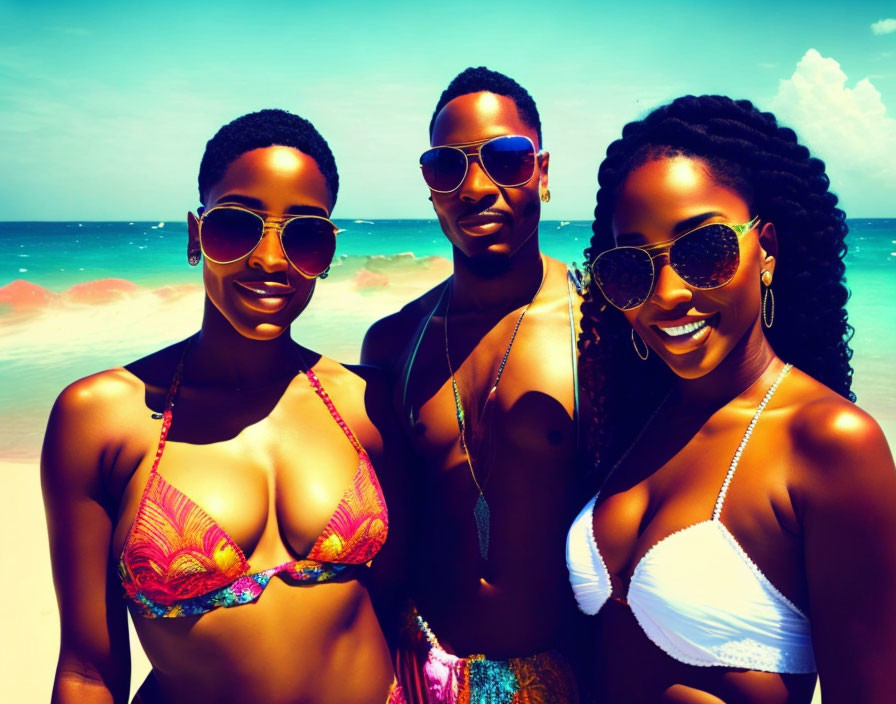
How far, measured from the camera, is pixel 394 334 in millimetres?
3471

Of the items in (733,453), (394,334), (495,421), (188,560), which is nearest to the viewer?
(733,453)

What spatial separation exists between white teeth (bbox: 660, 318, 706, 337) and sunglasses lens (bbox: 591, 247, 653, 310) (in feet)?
0.38

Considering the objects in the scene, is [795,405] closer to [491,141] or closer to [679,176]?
[679,176]

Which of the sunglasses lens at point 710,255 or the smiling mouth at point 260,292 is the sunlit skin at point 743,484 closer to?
the sunglasses lens at point 710,255

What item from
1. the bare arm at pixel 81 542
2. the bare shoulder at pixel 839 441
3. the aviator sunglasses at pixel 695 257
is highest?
the aviator sunglasses at pixel 695 257

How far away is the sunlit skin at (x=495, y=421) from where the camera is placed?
2799mm

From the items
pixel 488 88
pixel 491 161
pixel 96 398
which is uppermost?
pixel 488 88

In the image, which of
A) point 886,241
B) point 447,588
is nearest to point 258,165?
point 447,588

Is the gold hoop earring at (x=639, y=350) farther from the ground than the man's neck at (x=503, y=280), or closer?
closer

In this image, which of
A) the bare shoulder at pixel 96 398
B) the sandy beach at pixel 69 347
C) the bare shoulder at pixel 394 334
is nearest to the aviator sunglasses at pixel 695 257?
the bare shoulder at pixel 394 334

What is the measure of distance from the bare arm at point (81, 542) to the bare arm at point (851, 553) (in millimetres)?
1969

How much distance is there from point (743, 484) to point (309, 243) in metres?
1.50

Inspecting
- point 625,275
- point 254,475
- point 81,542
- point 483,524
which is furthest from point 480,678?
point 625,275

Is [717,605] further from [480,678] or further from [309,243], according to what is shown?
[309,243]
